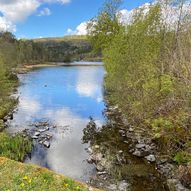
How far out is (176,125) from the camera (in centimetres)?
1584

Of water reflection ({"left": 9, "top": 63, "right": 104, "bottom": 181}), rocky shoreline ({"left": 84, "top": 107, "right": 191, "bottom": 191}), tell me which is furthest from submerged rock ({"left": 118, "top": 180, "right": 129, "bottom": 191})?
water reflection ({"left": 9, "top": 63, "right": 104, "bottom": 181})

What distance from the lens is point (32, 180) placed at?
10.8 metres

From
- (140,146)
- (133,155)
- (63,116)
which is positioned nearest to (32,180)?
(133,155)

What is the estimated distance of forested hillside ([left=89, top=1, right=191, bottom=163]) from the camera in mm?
15203

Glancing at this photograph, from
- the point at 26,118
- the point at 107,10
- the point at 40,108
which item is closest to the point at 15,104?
the point at 40,108

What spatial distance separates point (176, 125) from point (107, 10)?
37296mm

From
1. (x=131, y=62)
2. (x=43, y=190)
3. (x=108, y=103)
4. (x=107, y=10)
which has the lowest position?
(x=108, y=103)

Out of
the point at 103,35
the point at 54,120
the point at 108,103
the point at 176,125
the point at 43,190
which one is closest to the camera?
the point at 43,190

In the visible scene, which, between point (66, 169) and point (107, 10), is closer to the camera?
point (66, 169)

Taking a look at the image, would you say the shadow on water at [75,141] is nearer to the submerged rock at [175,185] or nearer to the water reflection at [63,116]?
the water reflection at [63,116]

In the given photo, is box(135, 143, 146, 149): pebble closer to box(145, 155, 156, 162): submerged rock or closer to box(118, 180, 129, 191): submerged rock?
box(145, 155, 156, 162): submerged rock

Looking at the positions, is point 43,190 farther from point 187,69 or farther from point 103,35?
point 103,35

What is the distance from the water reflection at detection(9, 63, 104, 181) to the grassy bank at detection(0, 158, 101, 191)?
5.56 metres

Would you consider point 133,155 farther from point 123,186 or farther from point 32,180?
point 32,180
